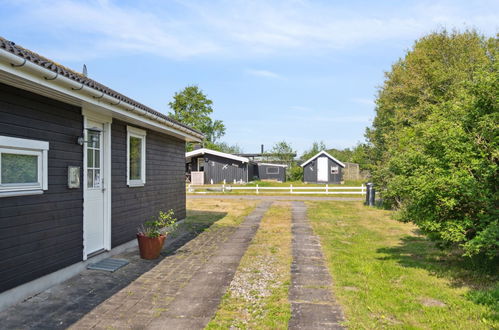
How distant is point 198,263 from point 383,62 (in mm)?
18259

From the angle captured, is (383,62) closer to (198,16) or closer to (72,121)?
(198,16)

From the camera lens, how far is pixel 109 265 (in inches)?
222

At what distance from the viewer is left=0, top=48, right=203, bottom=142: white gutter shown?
129 inches

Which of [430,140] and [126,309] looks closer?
[126,309]

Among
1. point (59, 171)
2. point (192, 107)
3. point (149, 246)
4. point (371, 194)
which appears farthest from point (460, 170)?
point (192, 107)

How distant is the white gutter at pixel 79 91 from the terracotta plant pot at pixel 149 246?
2334mm

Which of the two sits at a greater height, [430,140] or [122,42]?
[122,42]

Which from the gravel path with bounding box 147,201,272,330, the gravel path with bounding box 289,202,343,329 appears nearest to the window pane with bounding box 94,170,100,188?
the gravel path with bounding box 147,201,272,330

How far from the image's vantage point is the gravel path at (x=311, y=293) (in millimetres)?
3541

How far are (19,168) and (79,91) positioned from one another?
49.2 inches

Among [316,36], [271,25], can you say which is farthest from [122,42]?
[316,36]

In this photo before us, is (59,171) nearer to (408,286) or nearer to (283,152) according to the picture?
(408,286)

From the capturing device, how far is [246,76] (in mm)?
19172

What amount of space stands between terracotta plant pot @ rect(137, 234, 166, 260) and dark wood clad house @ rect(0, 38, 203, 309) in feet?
2.20
